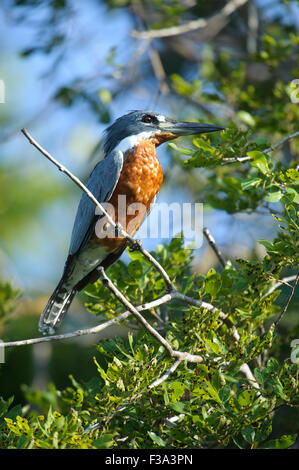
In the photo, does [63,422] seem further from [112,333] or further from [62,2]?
[62,2]

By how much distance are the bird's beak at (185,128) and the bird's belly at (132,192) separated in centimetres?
22

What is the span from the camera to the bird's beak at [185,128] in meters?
3.23

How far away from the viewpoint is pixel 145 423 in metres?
2.06

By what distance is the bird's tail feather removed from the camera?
324 cm

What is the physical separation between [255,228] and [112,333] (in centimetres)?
148

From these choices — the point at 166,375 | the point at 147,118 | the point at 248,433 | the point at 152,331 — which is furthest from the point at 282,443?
the point at 147,118

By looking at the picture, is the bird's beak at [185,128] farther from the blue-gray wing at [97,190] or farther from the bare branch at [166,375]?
the bare branch at [166,375]

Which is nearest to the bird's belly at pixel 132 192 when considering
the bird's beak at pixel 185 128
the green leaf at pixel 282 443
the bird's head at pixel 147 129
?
the bird's head at pixel 147 129

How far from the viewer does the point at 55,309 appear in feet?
10.8

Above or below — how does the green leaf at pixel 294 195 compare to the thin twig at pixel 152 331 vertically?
above

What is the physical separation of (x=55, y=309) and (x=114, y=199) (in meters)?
0.79

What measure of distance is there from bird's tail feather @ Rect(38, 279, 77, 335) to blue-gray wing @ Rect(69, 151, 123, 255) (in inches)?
10.6

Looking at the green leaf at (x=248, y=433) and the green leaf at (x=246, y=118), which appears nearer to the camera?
the green leaf at (x=248, y=433)
